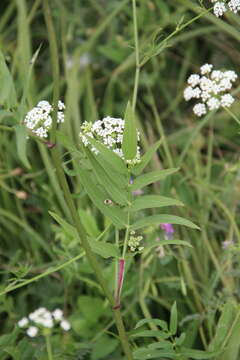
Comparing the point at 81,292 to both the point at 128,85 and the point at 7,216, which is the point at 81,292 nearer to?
the point at 7,216

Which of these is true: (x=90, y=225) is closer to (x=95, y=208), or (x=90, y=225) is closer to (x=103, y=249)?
(x=95, y=208)

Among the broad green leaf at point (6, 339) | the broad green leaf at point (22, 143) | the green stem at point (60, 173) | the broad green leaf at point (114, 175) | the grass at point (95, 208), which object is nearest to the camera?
the broad green leaf at point (22, 143)

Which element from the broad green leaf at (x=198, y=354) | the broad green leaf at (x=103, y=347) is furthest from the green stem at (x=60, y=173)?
the broad green leaf at (x=103, y=347)

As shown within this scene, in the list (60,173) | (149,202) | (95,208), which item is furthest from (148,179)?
(95,208)

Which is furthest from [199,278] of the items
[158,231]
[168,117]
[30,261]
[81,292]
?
[168,117]

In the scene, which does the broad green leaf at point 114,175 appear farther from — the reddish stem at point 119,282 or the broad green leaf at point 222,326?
the broad green leaf at point 222,326

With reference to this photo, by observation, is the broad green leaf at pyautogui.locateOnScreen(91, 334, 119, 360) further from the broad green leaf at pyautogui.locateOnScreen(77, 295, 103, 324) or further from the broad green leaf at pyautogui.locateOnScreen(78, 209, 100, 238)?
the broad green leaf at pyautogui.locateOnScreen(78, 209, 100, 238)
